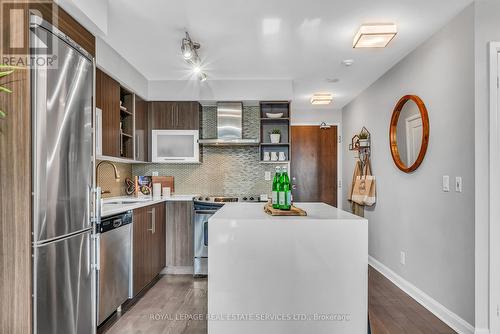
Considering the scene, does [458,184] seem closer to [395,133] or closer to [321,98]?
[395,133]

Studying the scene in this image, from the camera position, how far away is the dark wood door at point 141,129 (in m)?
4.00

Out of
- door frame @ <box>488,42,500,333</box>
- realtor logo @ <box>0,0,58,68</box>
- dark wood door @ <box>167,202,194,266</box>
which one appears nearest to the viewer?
realtor logo @ <box>0,0,58,68</box>

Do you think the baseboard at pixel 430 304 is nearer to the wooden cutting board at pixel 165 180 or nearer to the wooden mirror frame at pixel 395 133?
the wooden mirror frame at pixel 395 133

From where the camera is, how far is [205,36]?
115 inches

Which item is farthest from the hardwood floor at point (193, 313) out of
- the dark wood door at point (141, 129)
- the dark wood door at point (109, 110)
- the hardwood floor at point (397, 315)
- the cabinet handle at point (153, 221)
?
the dark wood door at point (141, 129)

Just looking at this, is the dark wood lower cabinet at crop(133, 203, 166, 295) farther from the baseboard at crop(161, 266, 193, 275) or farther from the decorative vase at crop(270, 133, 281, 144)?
the decorative vase at crop(270, 133, 281, 144)

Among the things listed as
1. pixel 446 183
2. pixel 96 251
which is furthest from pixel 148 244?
pixel 446 183

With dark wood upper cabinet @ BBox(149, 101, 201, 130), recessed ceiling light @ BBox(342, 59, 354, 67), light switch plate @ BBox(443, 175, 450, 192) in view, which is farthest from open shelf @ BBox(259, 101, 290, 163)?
light switch plate @ BBox(443, 175, 450, 192)

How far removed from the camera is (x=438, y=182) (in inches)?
108

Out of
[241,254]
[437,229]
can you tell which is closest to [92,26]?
[241,254]

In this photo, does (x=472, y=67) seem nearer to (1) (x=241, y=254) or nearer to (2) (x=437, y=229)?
(2) (x=437, y=229)

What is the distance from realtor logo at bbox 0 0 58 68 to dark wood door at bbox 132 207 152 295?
1772 mm

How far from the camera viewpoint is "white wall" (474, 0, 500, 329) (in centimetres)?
221

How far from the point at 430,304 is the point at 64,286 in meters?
2.93
